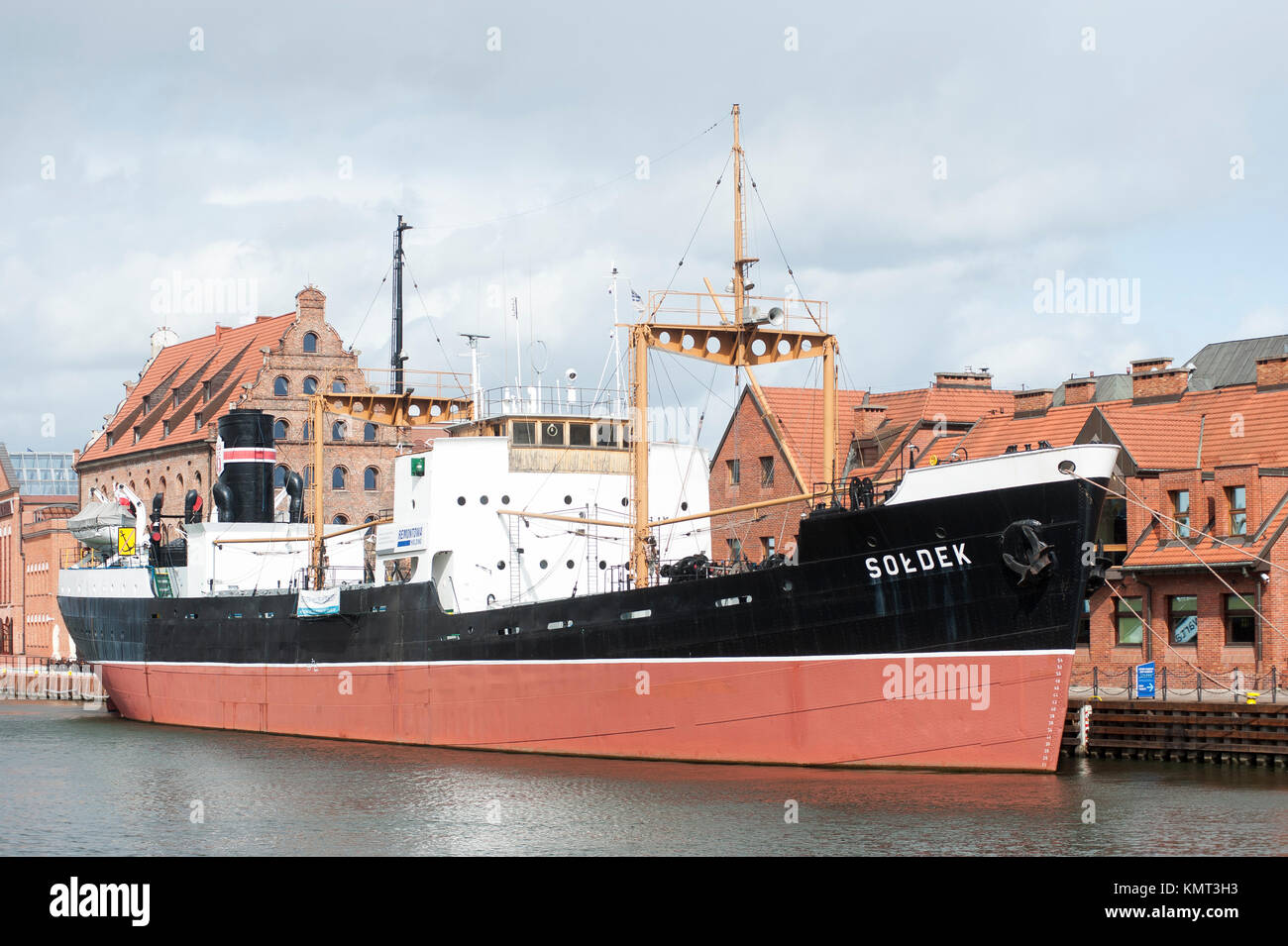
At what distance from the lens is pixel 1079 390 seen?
43219mm

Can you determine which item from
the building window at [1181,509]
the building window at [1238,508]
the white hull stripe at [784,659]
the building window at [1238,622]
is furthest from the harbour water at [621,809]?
the building window at [1181,509]

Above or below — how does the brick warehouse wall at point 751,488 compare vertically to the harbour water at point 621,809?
above

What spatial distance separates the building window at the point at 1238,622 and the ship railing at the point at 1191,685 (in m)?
0.72

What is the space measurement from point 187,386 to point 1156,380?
40.7 meters

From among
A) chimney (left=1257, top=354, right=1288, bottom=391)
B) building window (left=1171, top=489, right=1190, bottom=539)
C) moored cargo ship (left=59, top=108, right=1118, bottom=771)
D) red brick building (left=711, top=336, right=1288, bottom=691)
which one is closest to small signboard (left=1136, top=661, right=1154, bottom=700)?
red brick building (left=711, top=336, right=1288, bottom=691)

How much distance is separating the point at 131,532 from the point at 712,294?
24.2 meters

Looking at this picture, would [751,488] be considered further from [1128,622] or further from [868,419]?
[1128,622]

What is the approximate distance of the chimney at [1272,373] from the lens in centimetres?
3741

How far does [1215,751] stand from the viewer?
93.1ft

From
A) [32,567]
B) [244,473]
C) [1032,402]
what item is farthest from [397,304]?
[32,567]

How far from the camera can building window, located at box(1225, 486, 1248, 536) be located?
3341cm

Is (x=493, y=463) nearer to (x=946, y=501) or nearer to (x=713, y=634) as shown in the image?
(x=713, y=634)

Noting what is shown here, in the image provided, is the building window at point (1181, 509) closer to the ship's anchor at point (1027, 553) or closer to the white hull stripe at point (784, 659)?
the white hull stripe at point (784, 659)
